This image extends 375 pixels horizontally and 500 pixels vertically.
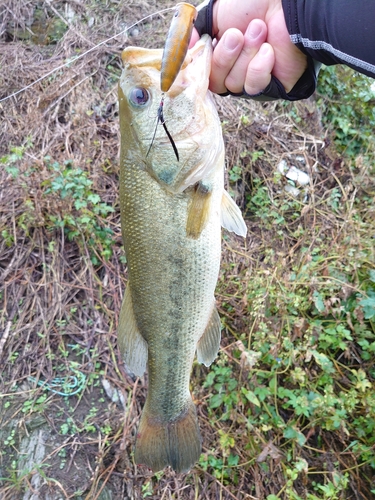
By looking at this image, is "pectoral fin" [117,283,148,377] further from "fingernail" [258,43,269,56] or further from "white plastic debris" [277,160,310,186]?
"white plastic debris" [277,160,310,186]

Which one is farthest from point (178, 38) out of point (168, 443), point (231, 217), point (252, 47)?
point (168, 443)

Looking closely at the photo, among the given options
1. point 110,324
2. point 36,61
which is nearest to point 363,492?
point 110,324

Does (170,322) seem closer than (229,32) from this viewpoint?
No

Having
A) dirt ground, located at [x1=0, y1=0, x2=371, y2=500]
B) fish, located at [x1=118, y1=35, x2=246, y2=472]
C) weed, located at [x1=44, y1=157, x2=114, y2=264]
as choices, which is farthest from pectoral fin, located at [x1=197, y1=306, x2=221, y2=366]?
weed, located at [x1=44, y1=157, x2=114, y2=264]

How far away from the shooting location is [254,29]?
1542mm

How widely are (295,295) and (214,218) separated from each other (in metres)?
1.38

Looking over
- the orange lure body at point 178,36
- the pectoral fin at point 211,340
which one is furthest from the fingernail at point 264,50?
the pectoral fin at point 211,340

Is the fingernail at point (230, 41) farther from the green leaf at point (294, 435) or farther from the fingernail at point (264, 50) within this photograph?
the green leaf at point (294, 435)

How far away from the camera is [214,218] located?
1.70m

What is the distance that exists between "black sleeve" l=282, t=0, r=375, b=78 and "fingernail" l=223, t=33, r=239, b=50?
0.19m

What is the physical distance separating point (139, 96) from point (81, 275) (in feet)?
6.75

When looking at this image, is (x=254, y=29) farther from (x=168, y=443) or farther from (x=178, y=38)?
(x=168, y=443)

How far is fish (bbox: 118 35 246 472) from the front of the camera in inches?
61.2

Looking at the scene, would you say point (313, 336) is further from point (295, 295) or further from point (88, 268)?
point (88, 268)
